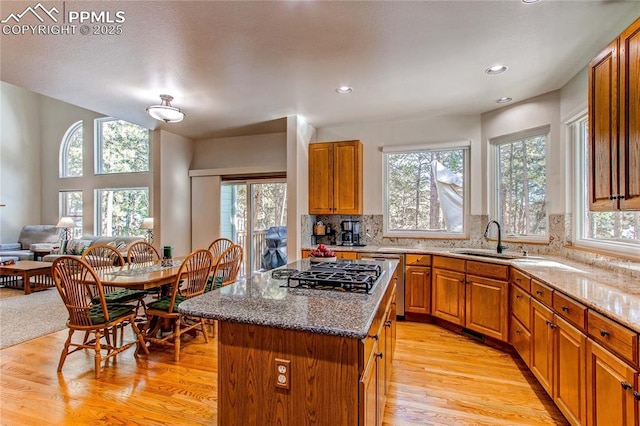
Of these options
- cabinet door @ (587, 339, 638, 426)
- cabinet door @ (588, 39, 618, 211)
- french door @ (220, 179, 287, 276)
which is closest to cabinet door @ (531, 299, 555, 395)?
cabinet door @ (587, 339, 638, 426)

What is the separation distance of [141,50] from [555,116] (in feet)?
13.2

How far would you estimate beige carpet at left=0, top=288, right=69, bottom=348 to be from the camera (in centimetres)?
350

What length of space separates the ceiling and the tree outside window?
22.0 inches

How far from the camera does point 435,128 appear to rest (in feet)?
14.2

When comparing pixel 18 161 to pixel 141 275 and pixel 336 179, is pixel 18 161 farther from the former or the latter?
pixel 336 179

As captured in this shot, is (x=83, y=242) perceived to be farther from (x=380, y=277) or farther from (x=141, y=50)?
(x=380, y=277)

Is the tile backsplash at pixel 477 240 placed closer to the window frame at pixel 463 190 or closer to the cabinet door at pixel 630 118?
the window frame at pixel 463 190

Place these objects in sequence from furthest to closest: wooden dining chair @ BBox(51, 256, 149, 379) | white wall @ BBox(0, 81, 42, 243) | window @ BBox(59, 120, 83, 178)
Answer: window @ BBox(59, 120, 83, 178)
white wall @ BBox(0, 81, 42, 243)
wooden dining chair @ BBox(51, 256, 149, 379)

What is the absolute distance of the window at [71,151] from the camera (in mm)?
7992

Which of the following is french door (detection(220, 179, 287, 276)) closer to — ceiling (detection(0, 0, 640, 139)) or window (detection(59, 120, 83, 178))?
ceiling (detection(0, 0, 640, 139))

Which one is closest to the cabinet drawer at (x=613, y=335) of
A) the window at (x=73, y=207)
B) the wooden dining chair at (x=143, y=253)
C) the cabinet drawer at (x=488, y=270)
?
the cabinet drawer at (x=488, y=270)

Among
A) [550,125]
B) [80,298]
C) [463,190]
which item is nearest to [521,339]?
[463,190]

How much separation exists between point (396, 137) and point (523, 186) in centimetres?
172

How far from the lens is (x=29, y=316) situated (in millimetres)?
4141
